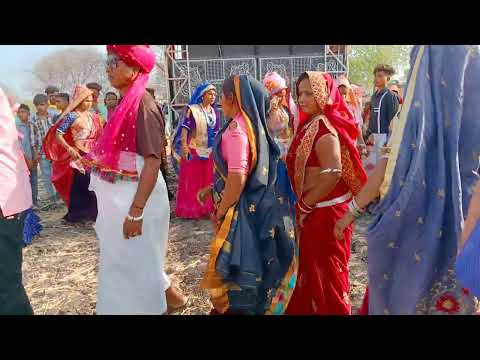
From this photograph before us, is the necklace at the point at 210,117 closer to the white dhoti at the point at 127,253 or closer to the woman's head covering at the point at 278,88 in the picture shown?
the woman's head covering at the point at 278,88

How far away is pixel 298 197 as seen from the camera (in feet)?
7.88

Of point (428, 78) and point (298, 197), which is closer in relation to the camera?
point (428, 78)

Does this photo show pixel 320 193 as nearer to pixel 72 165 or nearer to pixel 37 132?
pixel 72 165

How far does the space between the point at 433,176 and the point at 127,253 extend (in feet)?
5.51

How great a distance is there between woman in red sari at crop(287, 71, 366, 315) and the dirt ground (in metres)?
0.79

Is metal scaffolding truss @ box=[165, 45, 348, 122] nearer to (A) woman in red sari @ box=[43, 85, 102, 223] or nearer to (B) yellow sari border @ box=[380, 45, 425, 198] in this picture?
(A) woman in red sari @ box=[43, 85, 102, 223]

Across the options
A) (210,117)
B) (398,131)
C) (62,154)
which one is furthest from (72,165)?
(398,131)

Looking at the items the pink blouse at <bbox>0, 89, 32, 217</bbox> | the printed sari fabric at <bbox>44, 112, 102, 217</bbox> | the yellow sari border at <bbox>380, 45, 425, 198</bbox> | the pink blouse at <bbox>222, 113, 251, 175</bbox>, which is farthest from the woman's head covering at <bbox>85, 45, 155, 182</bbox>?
the printed sari fabric at <bbox>44, 112, 102, 217</bbox>

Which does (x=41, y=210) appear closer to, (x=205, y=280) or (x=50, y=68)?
(x=205, y=280)

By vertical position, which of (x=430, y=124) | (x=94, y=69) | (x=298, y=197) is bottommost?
(x=298, y=197)

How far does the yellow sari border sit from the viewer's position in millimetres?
1830

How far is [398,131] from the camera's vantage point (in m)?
1.86

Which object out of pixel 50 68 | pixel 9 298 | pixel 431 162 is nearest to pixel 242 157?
pixel 431 162

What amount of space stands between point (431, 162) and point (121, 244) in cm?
169
